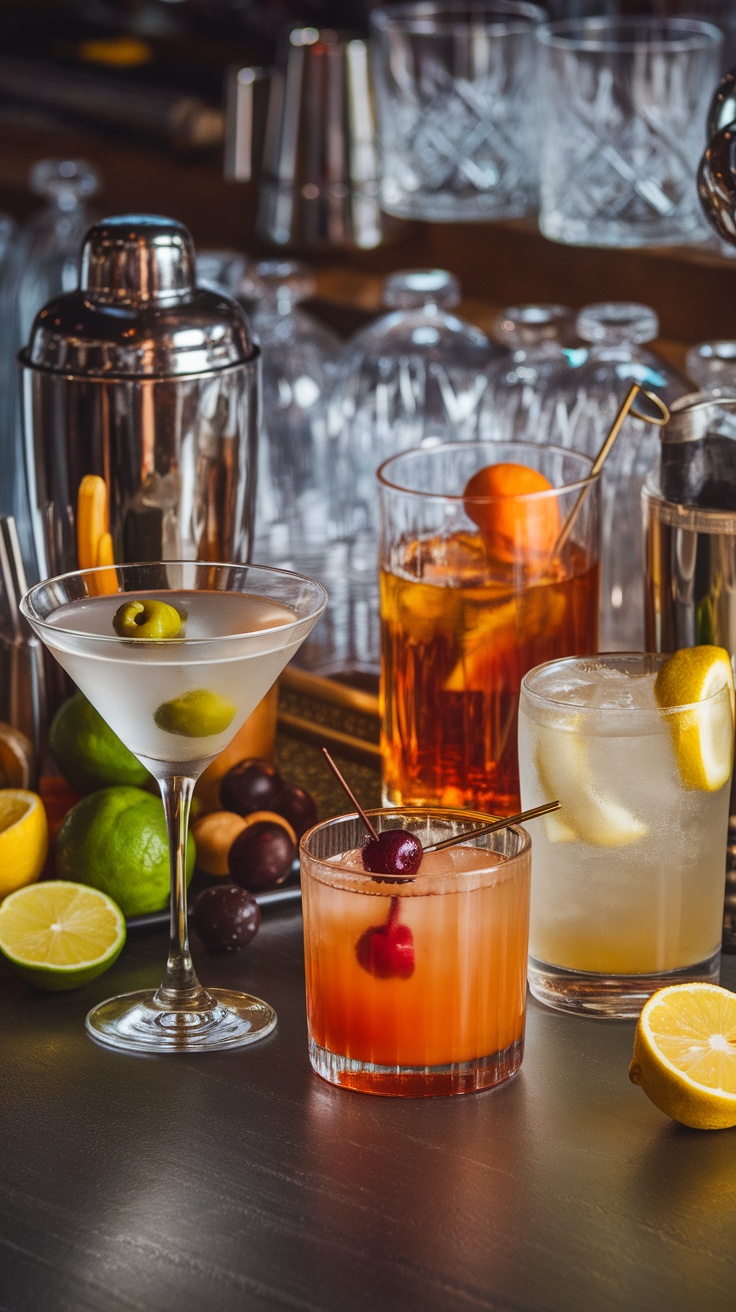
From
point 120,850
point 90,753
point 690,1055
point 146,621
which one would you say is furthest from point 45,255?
point 690,1055

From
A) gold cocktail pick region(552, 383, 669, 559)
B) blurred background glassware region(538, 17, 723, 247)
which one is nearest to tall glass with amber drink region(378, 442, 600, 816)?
gold cocktail pick region(552, 383, 669, 559)

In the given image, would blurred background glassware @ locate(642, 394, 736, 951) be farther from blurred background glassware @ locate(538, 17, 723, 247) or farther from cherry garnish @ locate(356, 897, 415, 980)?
blurred background glassware @ locate(538, 17, 723, 247)

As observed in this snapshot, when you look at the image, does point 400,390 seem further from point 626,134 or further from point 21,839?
point 21,839

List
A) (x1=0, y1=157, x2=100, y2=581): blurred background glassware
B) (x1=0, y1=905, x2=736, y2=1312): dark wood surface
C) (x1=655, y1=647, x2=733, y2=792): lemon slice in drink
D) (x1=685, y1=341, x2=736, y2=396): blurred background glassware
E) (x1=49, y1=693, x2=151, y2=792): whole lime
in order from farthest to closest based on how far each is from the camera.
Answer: (x1=0, y1=157, x2=100, y2=581): blurred background glassware, (x1=685, y1=341, x2=736, y2=396): blurred background glassware, (x1=49, y1=693, x2=151, y2=792): whole lime, (x1=655, y1=647, x2=733, y2=792): lemon slice in drink, (x1=0, y1=905, x2=736, y2=1312): dark wood surface

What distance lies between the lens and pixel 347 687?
168 centimetres

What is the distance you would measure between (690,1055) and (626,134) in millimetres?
1095

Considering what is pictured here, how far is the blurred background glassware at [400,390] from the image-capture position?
2047mm

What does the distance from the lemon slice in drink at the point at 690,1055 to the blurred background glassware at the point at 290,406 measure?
1.11m

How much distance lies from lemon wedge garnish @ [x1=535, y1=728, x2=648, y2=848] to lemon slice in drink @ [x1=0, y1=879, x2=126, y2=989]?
33 cm

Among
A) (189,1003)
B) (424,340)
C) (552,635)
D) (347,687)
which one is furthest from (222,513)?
(424,340)

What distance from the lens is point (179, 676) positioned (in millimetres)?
1069

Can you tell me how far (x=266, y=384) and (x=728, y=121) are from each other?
0.96 meters

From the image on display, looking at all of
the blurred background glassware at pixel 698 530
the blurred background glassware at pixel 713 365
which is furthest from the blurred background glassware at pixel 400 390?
the blurred background glassware at pixel 698 530

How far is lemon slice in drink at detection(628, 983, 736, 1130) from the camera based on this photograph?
3.42ft
